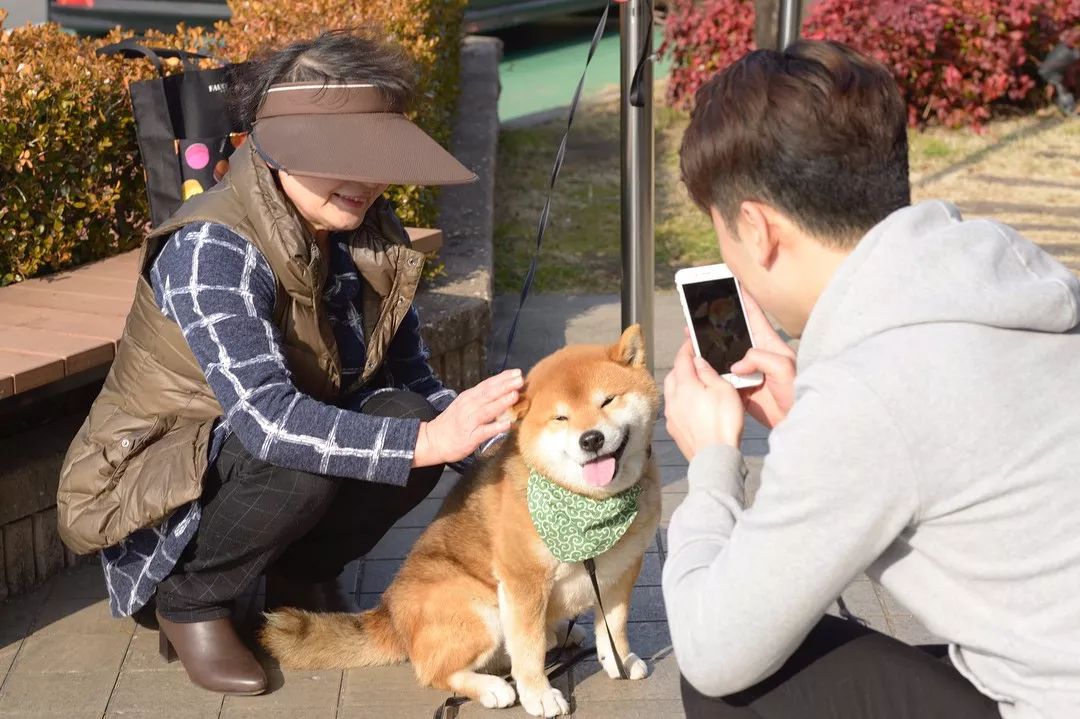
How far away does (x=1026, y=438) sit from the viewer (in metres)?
1.56

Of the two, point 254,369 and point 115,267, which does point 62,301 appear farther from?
point 254,369

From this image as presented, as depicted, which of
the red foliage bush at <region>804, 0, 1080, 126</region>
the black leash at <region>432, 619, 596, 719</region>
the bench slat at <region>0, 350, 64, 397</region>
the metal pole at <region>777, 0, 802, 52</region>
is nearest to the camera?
the black leash at <region>432, 619, 596, 719</region>

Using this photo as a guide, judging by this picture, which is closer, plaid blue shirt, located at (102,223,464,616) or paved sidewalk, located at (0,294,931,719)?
plaid blue shirt, located at (102,223,464,616)

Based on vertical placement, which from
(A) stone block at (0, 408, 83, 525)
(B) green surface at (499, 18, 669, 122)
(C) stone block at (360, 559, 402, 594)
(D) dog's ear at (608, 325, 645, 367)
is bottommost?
(B) green surface at (499, 18, 669, 122)

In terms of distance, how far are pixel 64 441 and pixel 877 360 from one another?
277cm

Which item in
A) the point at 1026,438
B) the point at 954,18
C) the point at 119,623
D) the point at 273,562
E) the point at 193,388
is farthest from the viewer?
the point at 954,18

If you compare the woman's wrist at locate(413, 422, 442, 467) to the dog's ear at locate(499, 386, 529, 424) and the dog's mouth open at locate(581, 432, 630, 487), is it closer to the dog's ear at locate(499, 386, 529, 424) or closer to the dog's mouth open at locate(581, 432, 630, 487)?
the dog's ear at locate(499, 386, 529, 424)

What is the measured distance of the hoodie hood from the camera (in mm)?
1579

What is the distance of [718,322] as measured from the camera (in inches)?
98.3

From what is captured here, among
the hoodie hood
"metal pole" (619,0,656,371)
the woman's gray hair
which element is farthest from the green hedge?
the hoodie hood

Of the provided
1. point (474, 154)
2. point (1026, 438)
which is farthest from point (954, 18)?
point (1026, 438)

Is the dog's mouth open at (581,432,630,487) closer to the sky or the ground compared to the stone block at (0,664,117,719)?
closer to the sky

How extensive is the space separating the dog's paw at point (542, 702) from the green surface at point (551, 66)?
7.61 meters

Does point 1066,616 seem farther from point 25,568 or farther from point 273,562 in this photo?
point 25,568
